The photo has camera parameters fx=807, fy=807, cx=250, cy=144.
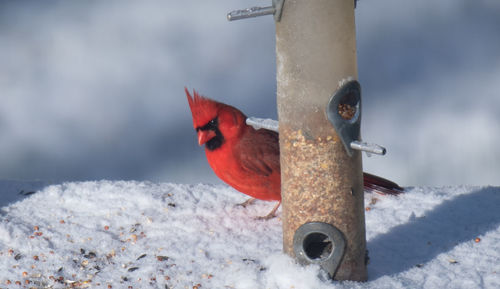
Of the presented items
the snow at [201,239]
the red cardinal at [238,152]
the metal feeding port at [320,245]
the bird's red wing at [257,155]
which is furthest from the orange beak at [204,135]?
the metal feeding port at [320,245]

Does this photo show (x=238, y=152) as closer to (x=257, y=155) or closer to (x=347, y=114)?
(x=257, y=155)

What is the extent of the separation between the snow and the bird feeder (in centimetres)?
10

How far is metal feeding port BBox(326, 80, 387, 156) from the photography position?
7.95 feet

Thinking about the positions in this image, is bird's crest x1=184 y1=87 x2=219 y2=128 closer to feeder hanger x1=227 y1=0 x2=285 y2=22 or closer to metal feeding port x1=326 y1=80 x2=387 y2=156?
feeder hanger x1=227 y1=0 x2=285 y2=22

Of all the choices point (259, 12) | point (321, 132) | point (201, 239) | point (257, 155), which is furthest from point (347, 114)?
point (201, 239)

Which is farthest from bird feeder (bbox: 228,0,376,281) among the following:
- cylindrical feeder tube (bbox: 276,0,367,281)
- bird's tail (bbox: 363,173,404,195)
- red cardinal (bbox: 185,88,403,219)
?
bird's tail (bbox: 363,173,404,195)

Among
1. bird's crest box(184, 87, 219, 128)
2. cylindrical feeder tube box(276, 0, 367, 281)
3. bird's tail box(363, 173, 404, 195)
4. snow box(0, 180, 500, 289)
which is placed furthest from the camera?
bird's tail box(363, 173, 404, 195)

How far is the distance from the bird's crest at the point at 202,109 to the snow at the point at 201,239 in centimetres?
44

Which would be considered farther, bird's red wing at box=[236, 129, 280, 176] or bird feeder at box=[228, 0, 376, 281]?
bird's red wing at box=[236, 129, 280, 176]

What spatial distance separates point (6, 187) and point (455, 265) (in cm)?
204

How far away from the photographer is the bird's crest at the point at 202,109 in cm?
285

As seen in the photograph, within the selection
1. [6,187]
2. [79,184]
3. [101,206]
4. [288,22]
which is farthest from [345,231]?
[6,187]

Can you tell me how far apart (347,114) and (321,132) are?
96mm

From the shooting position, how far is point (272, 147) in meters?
3.00
